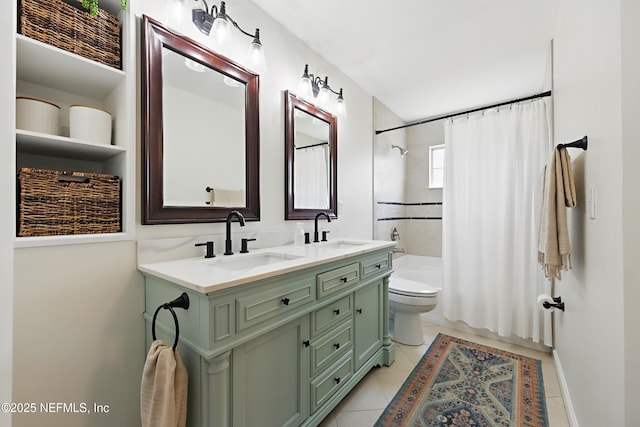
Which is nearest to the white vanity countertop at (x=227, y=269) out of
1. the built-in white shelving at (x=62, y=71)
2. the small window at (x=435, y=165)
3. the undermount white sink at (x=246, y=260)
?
the undermount white sink at (x=246, y=260)

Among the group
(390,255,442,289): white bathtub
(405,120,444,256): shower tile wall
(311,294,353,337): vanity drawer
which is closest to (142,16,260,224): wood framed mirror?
(311,294,353,337): vanity drawer

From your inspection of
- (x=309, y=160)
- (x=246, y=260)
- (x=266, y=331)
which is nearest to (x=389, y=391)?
(x=266, y=331)

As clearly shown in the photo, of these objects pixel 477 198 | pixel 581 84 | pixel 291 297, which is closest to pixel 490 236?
pixel 477 198

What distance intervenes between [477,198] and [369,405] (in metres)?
1.97

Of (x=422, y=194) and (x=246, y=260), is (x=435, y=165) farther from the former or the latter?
(x=246, y=260)

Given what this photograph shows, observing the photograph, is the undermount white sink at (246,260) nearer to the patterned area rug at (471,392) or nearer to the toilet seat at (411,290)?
the patterned area rug at (471,392)

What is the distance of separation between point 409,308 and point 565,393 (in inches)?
39.3

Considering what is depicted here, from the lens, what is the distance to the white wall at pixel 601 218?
812 millimetres

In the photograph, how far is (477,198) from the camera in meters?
2.52

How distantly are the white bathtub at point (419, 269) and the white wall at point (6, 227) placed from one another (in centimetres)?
297

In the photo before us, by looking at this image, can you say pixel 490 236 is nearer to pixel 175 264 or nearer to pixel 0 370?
pixel 175 264

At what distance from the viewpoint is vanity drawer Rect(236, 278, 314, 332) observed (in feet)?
3.25

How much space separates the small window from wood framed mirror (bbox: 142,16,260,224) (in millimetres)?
2625

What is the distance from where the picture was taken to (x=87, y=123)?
1.06 metres
